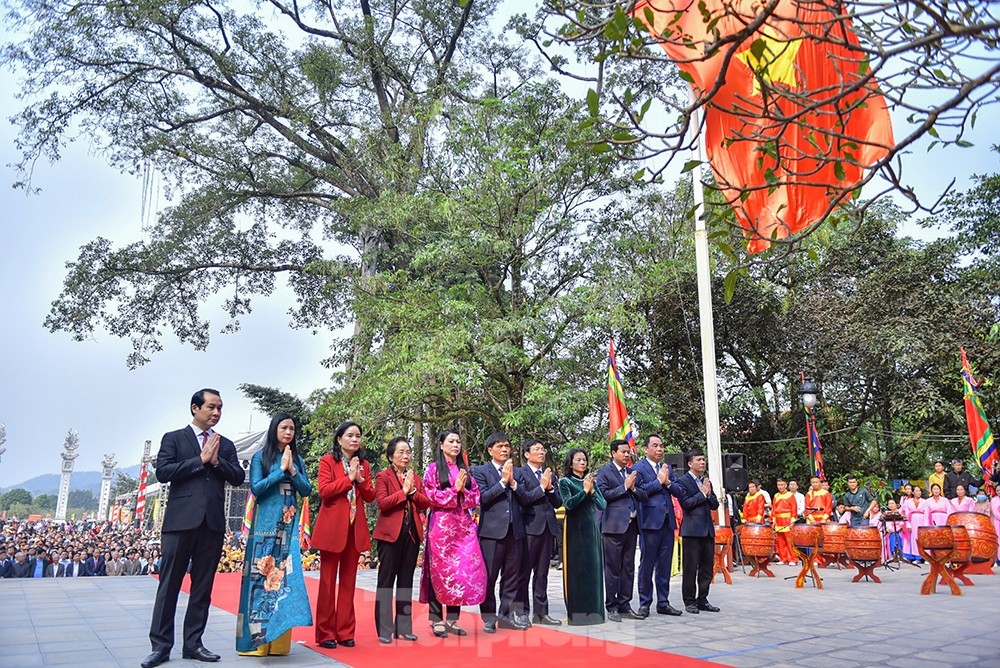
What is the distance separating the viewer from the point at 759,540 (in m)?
8.56

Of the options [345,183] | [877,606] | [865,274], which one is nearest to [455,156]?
[345,183]

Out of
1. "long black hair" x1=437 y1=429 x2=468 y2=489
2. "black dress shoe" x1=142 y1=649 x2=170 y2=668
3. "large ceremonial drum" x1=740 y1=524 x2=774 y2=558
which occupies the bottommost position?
"black dress shoe" x1=142 y1=649 x2=170 y2=668

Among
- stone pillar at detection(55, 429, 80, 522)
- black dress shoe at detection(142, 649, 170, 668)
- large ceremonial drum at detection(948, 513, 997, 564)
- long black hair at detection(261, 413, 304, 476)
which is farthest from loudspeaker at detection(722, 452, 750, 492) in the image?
stone pillar at detection(55, 429, 80, 522)

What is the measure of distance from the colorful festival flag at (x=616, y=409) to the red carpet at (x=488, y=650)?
4.85 metres

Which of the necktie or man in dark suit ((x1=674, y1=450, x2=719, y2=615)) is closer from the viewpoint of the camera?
the necktie

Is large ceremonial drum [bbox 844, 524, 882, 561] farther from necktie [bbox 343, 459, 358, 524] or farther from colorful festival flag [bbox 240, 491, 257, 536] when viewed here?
colorful festival flag [bbox 240, 491, 257, 536]

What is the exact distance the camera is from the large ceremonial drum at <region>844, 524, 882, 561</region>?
7758mm

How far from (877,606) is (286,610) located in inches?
196

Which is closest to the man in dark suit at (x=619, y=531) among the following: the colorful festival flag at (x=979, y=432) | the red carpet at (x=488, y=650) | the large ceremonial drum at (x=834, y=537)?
the red carpet at (x=488, y=650)

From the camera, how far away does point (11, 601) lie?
6492 mm

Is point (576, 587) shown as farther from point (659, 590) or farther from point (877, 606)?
point (877, 606)

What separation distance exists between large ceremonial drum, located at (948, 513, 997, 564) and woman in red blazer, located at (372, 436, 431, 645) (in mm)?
5383

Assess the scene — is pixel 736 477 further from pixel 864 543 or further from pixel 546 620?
pixel 546 620

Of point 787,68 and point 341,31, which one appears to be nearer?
point 787,68
